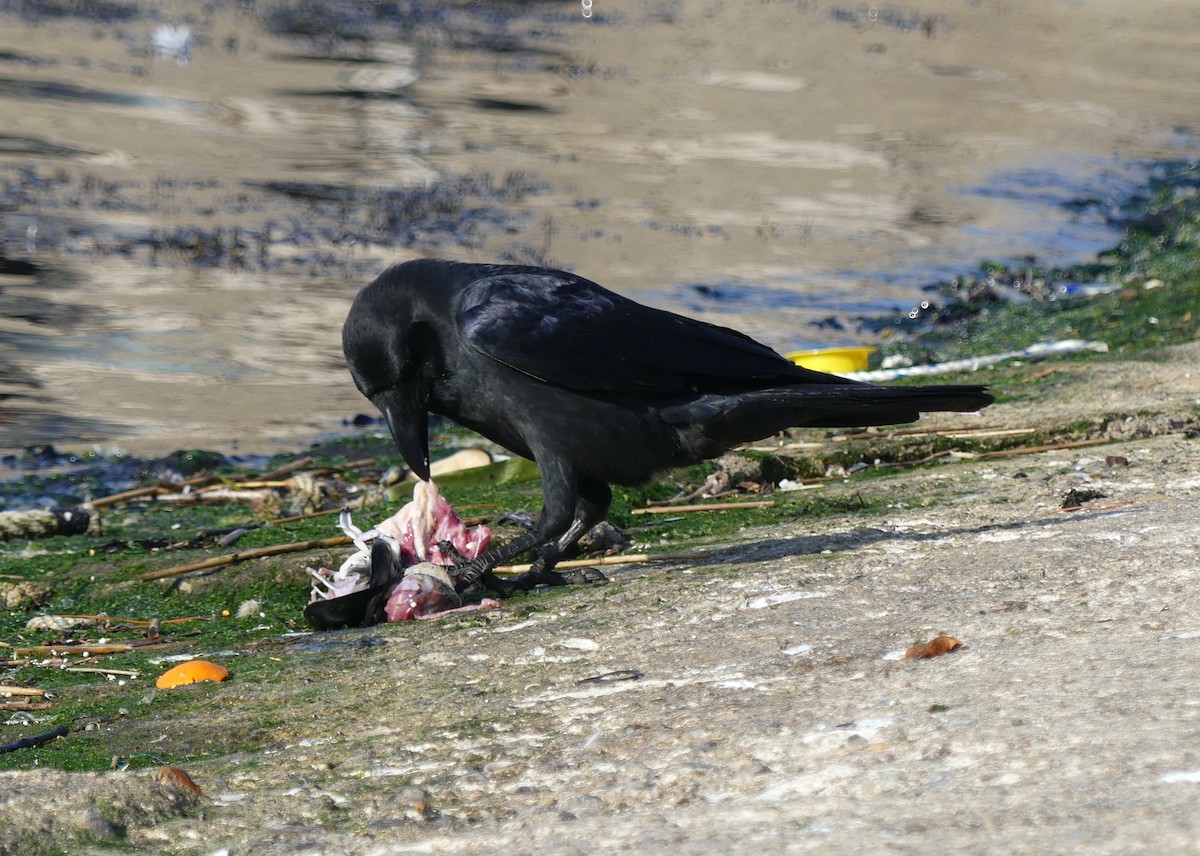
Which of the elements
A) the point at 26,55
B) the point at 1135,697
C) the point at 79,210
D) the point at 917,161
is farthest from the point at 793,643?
the point at 26,55

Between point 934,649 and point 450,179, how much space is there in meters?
12.4

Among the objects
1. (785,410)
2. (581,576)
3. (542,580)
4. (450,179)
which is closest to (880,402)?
(785,410)

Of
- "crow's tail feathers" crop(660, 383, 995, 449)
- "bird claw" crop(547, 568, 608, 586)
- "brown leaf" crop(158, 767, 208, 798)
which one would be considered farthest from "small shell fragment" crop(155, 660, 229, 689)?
"crow's tail feathers" crop(660, 383, 995, 449)

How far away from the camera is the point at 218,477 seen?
7.29 metres

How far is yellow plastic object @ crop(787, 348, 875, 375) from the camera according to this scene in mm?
8070

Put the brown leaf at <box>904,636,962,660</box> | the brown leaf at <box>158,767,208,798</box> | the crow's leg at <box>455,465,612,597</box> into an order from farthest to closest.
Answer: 1. the crow's leg at <box>455,465,612,597</box>
2. the brown leaf at <box>904,636,962,660</box>
3. the brown leaf at <box>158,767,208,798</box>

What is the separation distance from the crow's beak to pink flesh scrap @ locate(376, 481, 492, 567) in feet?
0.30

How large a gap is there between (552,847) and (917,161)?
16401 mm

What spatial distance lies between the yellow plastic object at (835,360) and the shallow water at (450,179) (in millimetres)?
2075

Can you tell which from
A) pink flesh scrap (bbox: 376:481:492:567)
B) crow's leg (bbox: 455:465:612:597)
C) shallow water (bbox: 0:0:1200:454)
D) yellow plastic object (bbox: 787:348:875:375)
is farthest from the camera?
shallow water (bbox: 0:0:1200:454)

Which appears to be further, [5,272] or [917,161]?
[917,161]

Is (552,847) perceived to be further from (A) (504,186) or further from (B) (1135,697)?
(A) (504,186)

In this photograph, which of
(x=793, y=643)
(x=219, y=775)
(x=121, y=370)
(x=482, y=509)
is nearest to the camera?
(x=219, y=775)

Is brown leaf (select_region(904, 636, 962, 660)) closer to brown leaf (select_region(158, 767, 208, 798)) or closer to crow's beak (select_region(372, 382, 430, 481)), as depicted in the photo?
brown leaf (select_region(158, 767, 208, 798))
